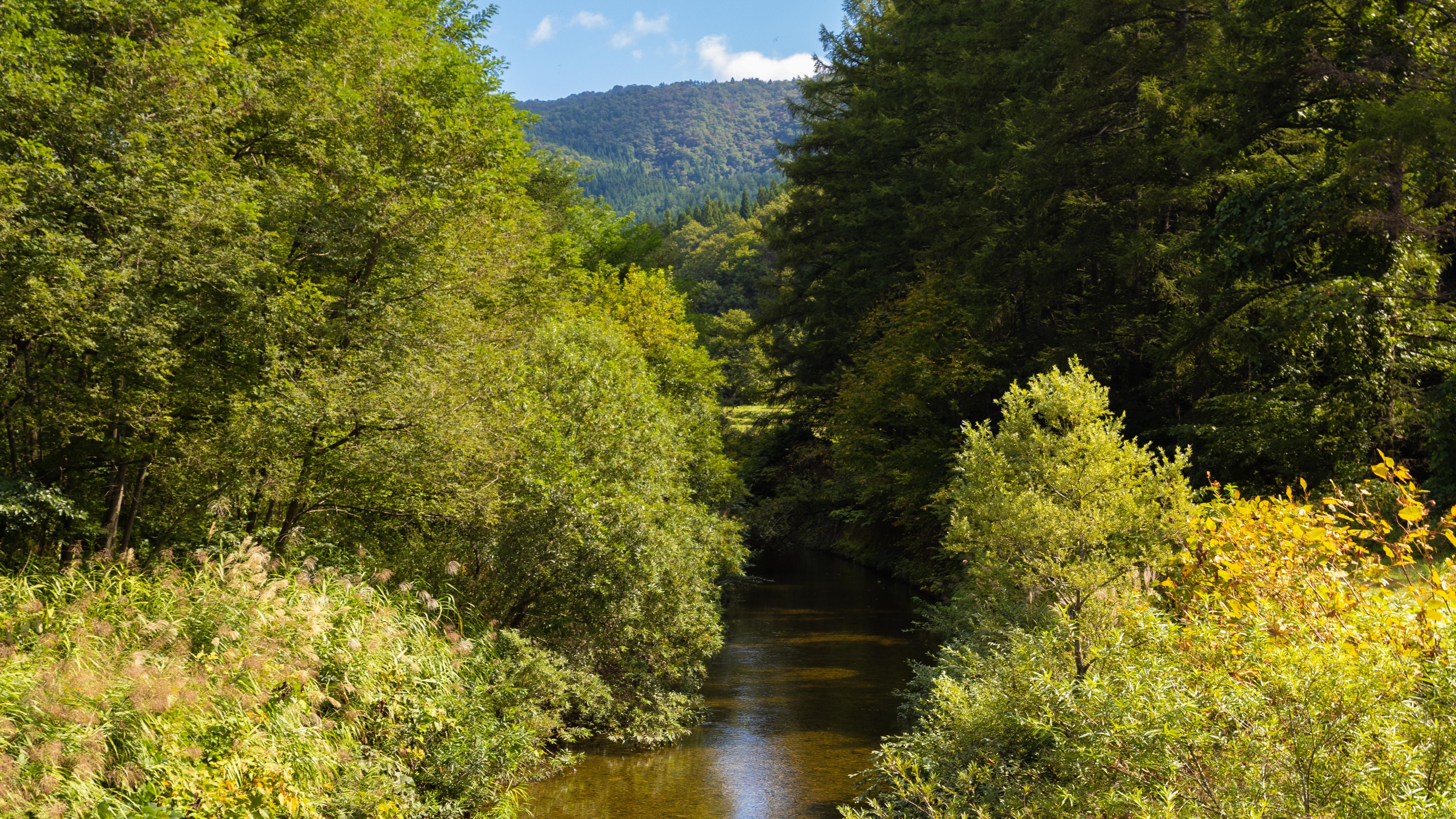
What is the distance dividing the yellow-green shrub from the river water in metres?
1.64

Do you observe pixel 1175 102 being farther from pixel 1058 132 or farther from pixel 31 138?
pixel 31 138

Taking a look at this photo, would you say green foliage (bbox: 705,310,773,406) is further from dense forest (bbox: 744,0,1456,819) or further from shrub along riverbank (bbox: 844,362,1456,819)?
shrub along riverbank (bbox: 844,362,1456,819)

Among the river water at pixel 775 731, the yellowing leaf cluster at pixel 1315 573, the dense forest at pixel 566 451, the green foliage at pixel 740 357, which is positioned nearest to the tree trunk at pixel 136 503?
the dense forest at pixel 566 451

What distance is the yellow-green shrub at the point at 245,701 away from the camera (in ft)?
25.4

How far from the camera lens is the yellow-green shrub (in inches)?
305

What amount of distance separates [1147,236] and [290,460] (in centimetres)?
1748

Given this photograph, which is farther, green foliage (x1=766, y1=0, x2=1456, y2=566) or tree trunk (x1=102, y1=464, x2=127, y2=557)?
green foliage (x1=766, y1=0, x2=1456, y2=566)

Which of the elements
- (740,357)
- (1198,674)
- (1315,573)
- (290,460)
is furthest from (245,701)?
(740,357)

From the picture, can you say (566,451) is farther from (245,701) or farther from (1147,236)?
(1147,236)

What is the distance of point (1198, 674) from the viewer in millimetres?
5988

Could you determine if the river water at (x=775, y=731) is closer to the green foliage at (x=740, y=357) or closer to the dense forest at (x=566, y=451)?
the dense forest at (x=566, y=451)

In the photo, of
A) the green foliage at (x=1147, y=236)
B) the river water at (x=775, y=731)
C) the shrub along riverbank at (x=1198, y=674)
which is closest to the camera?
the shrub along riverbank at (x=1198, y=674)

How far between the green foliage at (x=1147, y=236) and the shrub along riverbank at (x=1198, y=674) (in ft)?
14.0

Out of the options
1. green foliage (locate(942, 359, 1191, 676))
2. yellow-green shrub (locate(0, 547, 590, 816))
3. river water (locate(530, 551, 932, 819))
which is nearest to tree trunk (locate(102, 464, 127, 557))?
yellow-green shrub (locate(0, 547, 590, 816))
